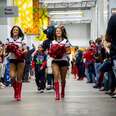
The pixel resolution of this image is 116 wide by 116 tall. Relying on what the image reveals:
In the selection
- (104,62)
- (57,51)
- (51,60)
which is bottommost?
(104,62)

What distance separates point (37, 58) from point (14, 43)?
4303 mm

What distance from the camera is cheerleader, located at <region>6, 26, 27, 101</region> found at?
45.3 ft

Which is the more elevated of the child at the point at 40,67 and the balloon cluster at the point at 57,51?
the balloon cluster at the point at 57,51

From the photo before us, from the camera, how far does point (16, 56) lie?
45.3ft

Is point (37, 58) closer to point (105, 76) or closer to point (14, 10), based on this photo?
point (105, 76)

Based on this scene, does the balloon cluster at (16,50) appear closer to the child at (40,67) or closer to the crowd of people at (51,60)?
the crowd of people at (51,60)

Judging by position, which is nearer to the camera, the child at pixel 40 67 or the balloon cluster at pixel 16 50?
the balloon cluster at pixel 16 50

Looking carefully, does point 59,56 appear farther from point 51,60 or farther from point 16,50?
point 51,60

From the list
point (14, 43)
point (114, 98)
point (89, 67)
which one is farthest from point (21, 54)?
point (89, 67)

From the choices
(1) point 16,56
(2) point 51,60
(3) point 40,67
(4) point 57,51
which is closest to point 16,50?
(1) point 16,56

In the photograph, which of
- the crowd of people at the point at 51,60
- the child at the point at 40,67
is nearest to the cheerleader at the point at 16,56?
the crowd of people at the point at 51,60

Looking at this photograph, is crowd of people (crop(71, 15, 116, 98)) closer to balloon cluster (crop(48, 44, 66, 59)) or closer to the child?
balloon cluster (crop(48, 44, 66, 59))

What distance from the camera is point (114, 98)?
48.4 feet

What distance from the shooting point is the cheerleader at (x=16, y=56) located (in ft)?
45.3
